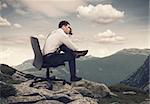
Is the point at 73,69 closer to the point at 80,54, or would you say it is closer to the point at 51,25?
the point at 80,54

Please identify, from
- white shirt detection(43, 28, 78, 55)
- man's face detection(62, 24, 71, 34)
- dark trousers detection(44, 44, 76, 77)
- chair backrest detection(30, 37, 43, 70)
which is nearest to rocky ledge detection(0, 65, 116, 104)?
chair backrest detection(30, 37, 43, 70)

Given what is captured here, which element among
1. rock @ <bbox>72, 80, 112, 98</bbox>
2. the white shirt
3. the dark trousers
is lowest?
rock @ <bbox>72, 80, 112, 98</bbox>

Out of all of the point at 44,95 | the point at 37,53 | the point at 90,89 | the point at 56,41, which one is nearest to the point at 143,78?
the point at 90,89

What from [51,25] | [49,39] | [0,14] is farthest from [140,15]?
[49,39]

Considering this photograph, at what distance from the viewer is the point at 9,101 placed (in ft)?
43.2

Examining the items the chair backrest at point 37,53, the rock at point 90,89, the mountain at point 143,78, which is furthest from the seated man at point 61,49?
the mountain at point 143,78

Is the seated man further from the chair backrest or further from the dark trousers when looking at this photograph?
the chair backrest

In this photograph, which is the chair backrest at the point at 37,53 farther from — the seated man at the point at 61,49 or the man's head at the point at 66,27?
the man's head at the point at 66,27

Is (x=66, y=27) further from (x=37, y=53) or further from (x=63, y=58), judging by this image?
(x=37, y=53)

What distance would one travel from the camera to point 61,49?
493 inches

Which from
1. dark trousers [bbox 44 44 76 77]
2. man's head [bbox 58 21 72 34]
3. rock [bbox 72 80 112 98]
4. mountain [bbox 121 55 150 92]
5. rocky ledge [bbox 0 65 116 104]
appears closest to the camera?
dark trousers [bbox 44 44 76 77]

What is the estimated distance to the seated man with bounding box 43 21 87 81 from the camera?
1223 cm

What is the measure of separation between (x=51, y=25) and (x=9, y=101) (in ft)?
14.0

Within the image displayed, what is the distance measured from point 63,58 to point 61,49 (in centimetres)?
35
